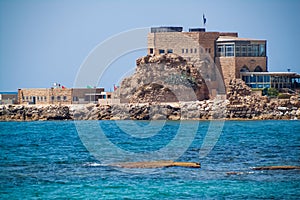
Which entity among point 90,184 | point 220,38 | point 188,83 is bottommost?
point 90,184

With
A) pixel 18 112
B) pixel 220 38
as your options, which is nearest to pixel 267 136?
pixel 220 38

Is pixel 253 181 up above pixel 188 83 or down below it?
below

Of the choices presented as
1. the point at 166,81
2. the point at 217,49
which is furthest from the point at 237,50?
the point at 166,81

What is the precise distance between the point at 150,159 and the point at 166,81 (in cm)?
3876

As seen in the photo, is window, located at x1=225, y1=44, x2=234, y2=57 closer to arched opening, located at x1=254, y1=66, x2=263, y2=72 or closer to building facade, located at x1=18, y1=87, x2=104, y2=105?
arched opening, located at x1=254, y1=66, x2=263, y2=72

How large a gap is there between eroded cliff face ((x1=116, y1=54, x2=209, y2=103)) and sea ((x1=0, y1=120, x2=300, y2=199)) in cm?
1495

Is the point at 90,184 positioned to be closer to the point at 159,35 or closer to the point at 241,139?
the point at 241,139

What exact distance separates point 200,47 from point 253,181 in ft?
154

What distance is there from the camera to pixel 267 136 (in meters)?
Result: 46.6

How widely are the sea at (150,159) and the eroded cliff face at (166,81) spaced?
14952mm

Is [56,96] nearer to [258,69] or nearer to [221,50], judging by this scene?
[221,50]

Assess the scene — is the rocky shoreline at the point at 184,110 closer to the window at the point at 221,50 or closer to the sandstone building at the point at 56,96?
the sandstone building at the point at 56,96

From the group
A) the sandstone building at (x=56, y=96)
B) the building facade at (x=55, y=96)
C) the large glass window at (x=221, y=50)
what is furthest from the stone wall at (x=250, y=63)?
the building facade at (x=55, y=96)

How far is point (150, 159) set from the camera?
32344 millimetres
